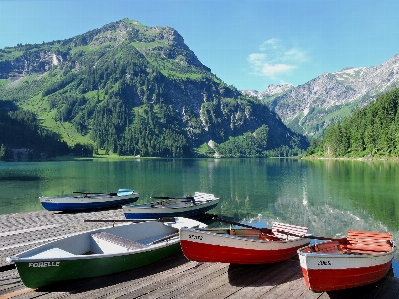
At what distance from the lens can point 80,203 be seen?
32812mm

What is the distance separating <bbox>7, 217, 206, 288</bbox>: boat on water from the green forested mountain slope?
478ft

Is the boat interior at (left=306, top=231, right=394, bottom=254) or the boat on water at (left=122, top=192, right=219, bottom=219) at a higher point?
the boat interior at (left=306, top=231, right=394, bottom=254)

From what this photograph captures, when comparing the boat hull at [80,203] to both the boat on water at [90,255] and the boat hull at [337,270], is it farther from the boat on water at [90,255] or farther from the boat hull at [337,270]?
the boat hull at [337,270]

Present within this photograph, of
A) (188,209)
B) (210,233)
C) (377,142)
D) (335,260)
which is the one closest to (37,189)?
(188,209)

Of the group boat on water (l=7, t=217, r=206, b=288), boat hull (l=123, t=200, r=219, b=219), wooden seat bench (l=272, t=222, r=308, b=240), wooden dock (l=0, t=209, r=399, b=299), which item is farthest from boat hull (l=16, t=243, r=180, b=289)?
boat hull (l=123, t=200, r=219, b=219)

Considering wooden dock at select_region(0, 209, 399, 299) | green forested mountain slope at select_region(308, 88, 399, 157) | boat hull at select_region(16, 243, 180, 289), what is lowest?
wooden dock at select_region(0, 209, 399, 299)

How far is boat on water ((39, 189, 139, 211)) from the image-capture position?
31.9 meters

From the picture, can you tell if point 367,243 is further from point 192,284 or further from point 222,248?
point 192,284

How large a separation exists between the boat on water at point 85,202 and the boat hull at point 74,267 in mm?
19964

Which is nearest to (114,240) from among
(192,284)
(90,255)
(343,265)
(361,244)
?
(90,255)

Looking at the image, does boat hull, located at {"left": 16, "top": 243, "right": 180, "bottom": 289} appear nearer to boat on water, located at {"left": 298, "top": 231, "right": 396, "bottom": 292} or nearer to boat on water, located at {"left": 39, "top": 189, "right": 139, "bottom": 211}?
boat on water, located at {"left": 298, "top": 231, "right": 396, "bottom": 292}

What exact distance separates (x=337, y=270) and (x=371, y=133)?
162 m

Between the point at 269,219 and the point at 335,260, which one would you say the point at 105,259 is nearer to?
the point at 335,260

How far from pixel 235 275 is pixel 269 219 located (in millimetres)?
22970
